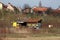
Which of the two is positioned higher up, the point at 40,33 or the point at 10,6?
the point at 10,6

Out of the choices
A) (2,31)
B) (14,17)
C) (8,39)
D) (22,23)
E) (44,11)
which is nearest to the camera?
(8,39)

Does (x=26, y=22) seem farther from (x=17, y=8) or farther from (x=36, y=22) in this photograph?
(x=17, y=8)

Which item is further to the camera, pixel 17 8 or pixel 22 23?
pixel 17 8

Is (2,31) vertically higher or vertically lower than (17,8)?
lower

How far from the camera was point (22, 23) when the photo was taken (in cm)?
5347

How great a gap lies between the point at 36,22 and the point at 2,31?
1731 cm

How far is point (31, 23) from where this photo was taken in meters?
54.5

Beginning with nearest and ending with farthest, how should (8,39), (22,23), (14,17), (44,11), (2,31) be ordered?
1. (8,39)
2. (2,31)
3. (22,23)
4. (14,17)
5. (44,11)

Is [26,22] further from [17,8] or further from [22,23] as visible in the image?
[17,8]

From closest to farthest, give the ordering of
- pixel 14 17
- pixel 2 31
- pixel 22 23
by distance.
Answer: pixel 2 31 < pixel 22 23 < pixel 14 17

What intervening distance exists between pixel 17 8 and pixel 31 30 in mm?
43977

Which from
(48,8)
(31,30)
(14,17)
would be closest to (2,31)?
(31,30)

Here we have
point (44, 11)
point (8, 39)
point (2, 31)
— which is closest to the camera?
point (8, 39)

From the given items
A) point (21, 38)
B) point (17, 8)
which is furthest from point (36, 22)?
point (17, 8)
